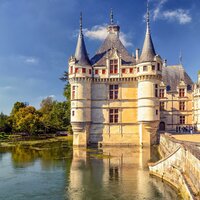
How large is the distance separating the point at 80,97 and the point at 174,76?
641 inches

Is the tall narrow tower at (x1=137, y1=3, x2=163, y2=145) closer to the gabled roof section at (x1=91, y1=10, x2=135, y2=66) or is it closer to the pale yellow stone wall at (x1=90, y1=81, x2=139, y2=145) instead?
the pale yellow stone wall at (x1=90, y1=81, x2=139, y2=145)

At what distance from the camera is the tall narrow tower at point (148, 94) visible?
30.5 m

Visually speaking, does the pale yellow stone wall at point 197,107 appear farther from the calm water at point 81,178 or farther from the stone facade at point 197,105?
the calm water at point 81,178

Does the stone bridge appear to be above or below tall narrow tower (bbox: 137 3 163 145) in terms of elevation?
below

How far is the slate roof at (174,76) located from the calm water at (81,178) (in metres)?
16.1

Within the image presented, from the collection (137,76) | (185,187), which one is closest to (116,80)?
(137,76)

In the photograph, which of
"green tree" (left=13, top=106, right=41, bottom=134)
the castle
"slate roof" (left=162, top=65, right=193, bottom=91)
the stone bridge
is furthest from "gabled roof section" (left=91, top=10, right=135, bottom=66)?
"green tree" (left=13, top=106, right=41, bottom=134)

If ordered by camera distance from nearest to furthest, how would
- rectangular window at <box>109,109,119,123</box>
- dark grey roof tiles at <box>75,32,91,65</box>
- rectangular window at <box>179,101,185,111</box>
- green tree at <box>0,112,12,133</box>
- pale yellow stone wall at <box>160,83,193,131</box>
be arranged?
1. dark grey roof tiles at <box>75,32,91,65</box>
2. rectangular window at <box>109,109,119,123</box>
3. pale yellow stone wall at <box>160,83,193,131</box>
4. rectangular window at <box>179,101,185,111</box>
5. green tree at <box>0,112,12,133</box>

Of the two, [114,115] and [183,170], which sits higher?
[114,115]

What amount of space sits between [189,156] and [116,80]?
20219 millimetres

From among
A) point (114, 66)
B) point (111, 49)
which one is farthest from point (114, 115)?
point (111, 49)

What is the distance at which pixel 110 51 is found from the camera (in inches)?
1334

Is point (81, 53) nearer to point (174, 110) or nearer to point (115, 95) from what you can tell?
point (115, 95)

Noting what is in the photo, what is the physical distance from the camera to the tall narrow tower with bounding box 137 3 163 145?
30484 mm
